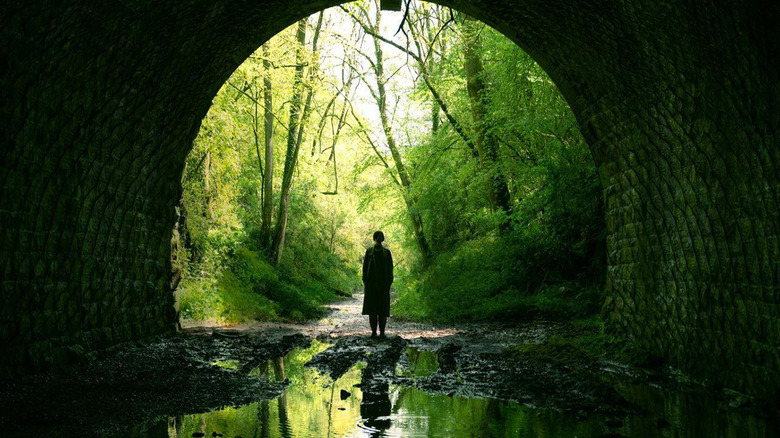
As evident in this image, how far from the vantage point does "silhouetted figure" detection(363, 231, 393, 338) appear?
9.90 meters

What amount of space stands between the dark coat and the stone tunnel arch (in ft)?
11.2

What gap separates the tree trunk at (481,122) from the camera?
48.6 feet

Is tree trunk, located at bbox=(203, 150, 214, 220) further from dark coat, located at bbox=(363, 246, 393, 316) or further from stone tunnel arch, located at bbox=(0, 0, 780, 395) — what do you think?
dark coat, located at bbox=(363, 246, 393, 316)

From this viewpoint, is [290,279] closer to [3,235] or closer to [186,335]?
[186,335]

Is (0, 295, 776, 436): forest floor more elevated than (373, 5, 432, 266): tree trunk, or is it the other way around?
(373, 5, 432, 266): tree trunk

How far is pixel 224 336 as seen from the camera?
31.6 feet

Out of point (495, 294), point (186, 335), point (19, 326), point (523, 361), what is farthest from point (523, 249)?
point (19, 326)

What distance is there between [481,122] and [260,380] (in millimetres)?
10217

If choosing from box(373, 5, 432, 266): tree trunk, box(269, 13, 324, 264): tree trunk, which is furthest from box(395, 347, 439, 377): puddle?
box(373, 5, 432, 266): tree trunk

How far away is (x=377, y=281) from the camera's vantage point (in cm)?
997

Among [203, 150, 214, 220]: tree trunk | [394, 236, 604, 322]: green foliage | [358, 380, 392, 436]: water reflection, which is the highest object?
[203, 150, 214, 220]: tree trunk

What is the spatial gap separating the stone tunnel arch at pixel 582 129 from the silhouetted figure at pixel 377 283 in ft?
11.2

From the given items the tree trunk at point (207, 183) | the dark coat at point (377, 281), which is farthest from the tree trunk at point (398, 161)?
the dark coat at point (377, 281)

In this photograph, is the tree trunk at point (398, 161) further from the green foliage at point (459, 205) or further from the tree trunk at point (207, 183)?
the tree trunk at point (207, 183)
